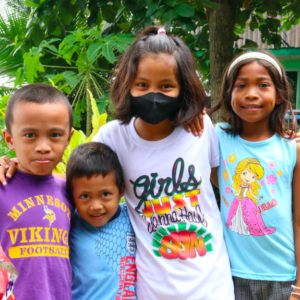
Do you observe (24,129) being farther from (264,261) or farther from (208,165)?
(264,261)

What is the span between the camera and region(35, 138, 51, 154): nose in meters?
1.44

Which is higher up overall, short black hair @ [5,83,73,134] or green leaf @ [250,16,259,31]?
green leaf @ [250,16,259,31]

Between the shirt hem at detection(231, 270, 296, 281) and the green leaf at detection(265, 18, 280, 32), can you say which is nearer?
the shirt hem at detection(231, 270, 296, 281)

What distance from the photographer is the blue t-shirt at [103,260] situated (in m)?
Result: 1.55

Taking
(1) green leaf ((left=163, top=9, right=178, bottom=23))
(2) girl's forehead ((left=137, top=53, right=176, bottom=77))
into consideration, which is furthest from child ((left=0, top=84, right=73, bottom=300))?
(1) green leaf ((left=163, top=9, right=178, bottom=23))

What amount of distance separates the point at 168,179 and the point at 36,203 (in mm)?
592

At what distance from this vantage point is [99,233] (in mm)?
1651

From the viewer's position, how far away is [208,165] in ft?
5.65

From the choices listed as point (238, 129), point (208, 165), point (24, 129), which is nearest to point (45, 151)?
point (24, 129)

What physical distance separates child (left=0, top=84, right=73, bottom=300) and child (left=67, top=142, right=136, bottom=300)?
91 mm

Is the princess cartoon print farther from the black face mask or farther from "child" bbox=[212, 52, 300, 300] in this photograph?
the black face mask

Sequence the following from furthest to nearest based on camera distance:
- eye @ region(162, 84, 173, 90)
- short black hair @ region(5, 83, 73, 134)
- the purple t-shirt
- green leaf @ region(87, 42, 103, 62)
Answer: green leaf @ region(87, 42, 103, 62), eye @ region(162, 84, 173, 90), short black hair @ region(5, 83, 73, 134), the purple t-shirt

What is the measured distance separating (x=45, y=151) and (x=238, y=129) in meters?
1.01

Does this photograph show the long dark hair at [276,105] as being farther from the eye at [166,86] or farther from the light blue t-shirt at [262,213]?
the eye at [166,86]
